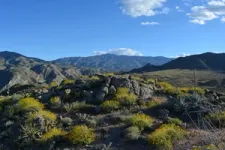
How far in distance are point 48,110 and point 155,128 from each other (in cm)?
570

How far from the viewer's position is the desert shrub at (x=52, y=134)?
14367mm

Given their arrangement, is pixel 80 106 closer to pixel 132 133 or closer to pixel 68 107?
pixel 68 107

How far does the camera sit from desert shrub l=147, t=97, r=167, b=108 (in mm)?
18031

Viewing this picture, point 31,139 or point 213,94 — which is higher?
point 213,94

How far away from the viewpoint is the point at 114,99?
18.4 metres

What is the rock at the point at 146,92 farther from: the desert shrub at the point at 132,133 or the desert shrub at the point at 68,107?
the desert shrub at the point at 132,133

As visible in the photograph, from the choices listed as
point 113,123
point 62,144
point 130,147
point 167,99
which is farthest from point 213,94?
point 62,144

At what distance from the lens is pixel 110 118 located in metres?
16.2

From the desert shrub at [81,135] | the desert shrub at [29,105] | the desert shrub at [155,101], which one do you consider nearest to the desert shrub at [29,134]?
the desert shrub at [81,135]

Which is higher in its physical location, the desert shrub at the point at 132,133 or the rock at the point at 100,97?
the rock at the point at 100,97

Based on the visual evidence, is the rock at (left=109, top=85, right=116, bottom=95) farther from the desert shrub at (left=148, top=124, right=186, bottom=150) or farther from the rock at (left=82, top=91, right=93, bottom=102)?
the desert shrub at (left=148, top=124, right=186, bottom=150)

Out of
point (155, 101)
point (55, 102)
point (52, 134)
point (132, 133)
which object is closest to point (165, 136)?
point (132, 133)

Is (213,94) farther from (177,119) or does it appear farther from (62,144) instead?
(62,144)

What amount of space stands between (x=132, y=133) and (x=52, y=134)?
3.22m
